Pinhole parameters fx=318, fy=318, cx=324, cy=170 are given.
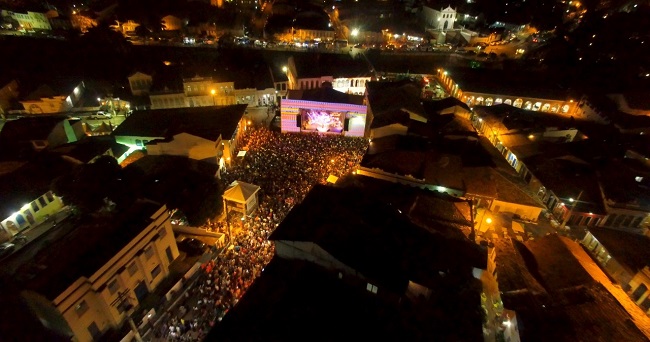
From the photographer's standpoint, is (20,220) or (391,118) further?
(391,118)

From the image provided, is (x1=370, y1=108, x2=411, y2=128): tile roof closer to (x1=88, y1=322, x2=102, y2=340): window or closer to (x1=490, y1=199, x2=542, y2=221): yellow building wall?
(x1=490, y1=199, x2=542, y2=221): yellow building wall

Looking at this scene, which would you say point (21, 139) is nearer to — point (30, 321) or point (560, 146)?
point (30, 321)

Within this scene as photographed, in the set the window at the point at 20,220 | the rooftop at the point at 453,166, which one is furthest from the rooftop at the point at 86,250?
the rooftop at the point at 453,166

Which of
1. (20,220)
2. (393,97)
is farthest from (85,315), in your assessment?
(393,97)

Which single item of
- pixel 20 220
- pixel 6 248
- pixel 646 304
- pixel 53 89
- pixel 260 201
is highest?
pixel 53 89

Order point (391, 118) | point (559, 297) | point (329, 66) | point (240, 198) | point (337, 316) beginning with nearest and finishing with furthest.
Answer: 1. point (337, 316)
2. point (559, 297)
3. point (240, 198)
4. point (391, 118)
5. point (329, 66)

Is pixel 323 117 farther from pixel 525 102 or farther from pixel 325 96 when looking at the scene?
pixel 525 102

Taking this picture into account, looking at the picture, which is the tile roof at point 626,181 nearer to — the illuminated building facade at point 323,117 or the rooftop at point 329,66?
the illuminated building facade at point 323,117
